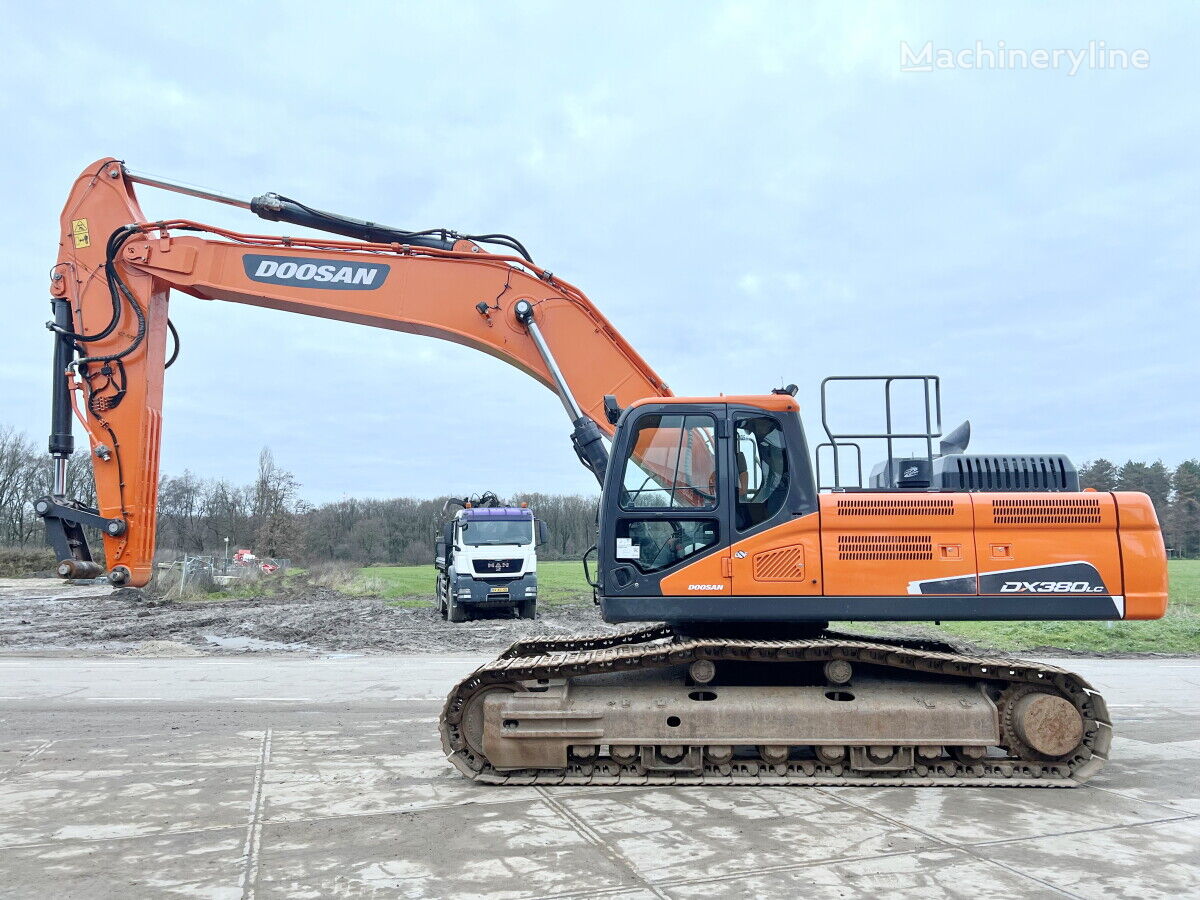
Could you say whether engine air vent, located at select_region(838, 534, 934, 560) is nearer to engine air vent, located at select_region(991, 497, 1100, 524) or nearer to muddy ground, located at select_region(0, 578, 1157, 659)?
engine air vent, located at select_region(991, 497, 1100, 524)

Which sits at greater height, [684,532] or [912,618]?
[684,532]

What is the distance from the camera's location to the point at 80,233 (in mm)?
8703

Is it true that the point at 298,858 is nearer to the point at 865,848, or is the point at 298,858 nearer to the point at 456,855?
the point at 456,855

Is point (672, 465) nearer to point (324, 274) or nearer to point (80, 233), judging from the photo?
point (324, 274)

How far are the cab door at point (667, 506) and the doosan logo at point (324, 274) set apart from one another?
3.35 metres

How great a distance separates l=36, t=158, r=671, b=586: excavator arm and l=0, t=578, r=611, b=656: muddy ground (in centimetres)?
931

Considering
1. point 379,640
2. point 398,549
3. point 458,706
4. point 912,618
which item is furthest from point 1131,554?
point 398,549

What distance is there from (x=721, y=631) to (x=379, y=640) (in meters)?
12.5

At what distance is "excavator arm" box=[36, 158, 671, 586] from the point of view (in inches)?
328

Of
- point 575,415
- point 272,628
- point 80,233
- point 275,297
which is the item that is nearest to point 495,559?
point 272,628

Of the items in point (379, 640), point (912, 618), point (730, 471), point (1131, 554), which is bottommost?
point (379, 640)

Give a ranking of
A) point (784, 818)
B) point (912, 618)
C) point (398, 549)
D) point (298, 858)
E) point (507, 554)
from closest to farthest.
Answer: point (298, 858) < point (784, 818) < point (912, 618) < point (507, 554) < point (398, 549)

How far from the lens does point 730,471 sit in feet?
22.5

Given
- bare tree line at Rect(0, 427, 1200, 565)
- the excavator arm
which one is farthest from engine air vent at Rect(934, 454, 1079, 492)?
bare tree line at Rect(0, 427, 1200, 565)
